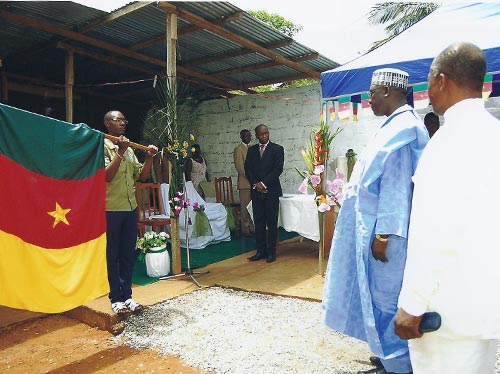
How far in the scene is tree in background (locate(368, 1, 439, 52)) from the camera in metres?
14.9

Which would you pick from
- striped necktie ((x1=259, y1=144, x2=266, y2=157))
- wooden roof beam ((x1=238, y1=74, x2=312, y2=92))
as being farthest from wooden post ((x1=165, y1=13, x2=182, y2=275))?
wooden roof beam ((x1=238, y1=74, x2=312, y2=92))

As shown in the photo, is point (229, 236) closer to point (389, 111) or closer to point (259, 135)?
point (259, 135)

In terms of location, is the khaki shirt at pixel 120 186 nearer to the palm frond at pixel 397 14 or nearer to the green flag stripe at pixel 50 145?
the green flag stripe at pixel 50 145

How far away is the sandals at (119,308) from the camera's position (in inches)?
142

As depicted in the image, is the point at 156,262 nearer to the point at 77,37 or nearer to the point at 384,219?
the point at 384,219

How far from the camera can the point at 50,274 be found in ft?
9.75

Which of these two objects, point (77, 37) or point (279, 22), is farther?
point (279, 22)

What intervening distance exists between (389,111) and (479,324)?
1.45 meters

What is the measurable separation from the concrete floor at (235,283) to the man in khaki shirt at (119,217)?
20 cm

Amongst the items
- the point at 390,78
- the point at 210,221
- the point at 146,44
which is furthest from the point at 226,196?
the point at 390,78

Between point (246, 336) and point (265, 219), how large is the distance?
9.16ft

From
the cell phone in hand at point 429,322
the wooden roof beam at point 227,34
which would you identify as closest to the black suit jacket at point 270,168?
the wooden roof beam at point 227,34

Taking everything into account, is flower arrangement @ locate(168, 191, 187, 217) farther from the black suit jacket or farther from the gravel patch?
the black suit jacket

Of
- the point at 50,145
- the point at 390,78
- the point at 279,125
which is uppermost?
the point at 279,125
